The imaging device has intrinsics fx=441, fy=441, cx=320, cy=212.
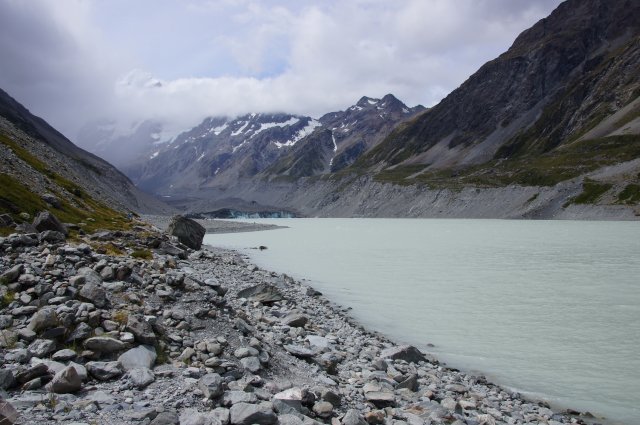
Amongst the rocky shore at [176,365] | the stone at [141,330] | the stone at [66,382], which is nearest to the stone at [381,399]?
the rocky shore at [176,365]

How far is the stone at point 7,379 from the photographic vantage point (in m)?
8.16

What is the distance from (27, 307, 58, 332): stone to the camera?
1012 cm

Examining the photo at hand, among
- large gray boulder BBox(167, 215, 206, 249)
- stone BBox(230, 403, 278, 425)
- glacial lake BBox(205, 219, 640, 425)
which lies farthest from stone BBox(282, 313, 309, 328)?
large gray boulder BBox(167, 215, 206, 249)

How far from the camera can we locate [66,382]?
8.31 meters

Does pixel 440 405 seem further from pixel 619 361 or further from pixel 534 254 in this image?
pixel 534 254

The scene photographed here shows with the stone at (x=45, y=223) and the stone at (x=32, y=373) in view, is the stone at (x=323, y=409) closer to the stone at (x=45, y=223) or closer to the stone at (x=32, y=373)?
the stone at (x=32, y=373)

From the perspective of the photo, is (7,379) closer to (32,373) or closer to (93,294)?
(32,373)

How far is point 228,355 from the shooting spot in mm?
11109

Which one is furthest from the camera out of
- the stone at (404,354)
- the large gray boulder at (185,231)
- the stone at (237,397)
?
the large gray boulder at (185,231)

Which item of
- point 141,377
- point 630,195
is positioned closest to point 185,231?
point 141,377

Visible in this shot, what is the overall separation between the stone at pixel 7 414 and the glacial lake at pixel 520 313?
13.3 meters

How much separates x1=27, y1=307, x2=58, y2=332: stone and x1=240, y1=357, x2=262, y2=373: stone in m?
4.43

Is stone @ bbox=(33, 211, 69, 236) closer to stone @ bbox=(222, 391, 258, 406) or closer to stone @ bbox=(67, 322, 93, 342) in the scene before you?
stone @ bbox=(67, 322, 93, 342)

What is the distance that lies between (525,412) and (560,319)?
1190 centimetres
